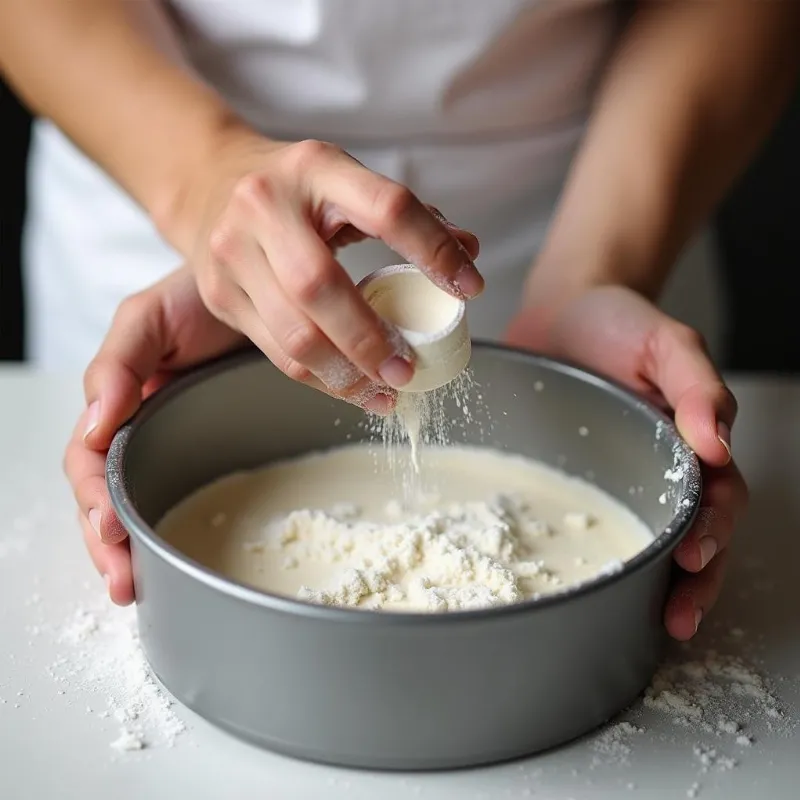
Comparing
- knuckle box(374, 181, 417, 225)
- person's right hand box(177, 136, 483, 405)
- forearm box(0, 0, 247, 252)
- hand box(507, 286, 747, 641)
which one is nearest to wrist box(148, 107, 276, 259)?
forearm box(0, 0, 247, 252)

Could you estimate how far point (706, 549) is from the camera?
87 centimetres

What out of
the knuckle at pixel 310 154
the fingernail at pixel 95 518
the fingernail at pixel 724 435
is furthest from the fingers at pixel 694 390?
the fingernail at pixel 95 518

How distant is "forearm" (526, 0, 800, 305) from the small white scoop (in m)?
0.33

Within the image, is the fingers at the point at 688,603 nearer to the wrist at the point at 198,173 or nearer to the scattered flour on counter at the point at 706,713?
the scattered flour on counter at the point at 706,713

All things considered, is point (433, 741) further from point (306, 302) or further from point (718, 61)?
point (718, 61)

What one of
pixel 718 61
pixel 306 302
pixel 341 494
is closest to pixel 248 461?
pixel 341 494

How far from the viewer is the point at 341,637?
2.36ft

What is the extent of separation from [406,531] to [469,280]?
24 centimetres

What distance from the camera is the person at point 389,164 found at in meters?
0.88

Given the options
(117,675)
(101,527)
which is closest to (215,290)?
(101,527)

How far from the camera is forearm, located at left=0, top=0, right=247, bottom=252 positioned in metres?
1.06

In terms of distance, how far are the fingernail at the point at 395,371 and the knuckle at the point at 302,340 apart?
0.05 metres

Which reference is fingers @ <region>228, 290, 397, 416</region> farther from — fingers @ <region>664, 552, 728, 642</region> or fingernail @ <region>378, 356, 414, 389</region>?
fingers @ <region>664, 552, 728, 642</region>

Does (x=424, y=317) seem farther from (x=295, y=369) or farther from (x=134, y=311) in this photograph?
(x=134, y=311)
